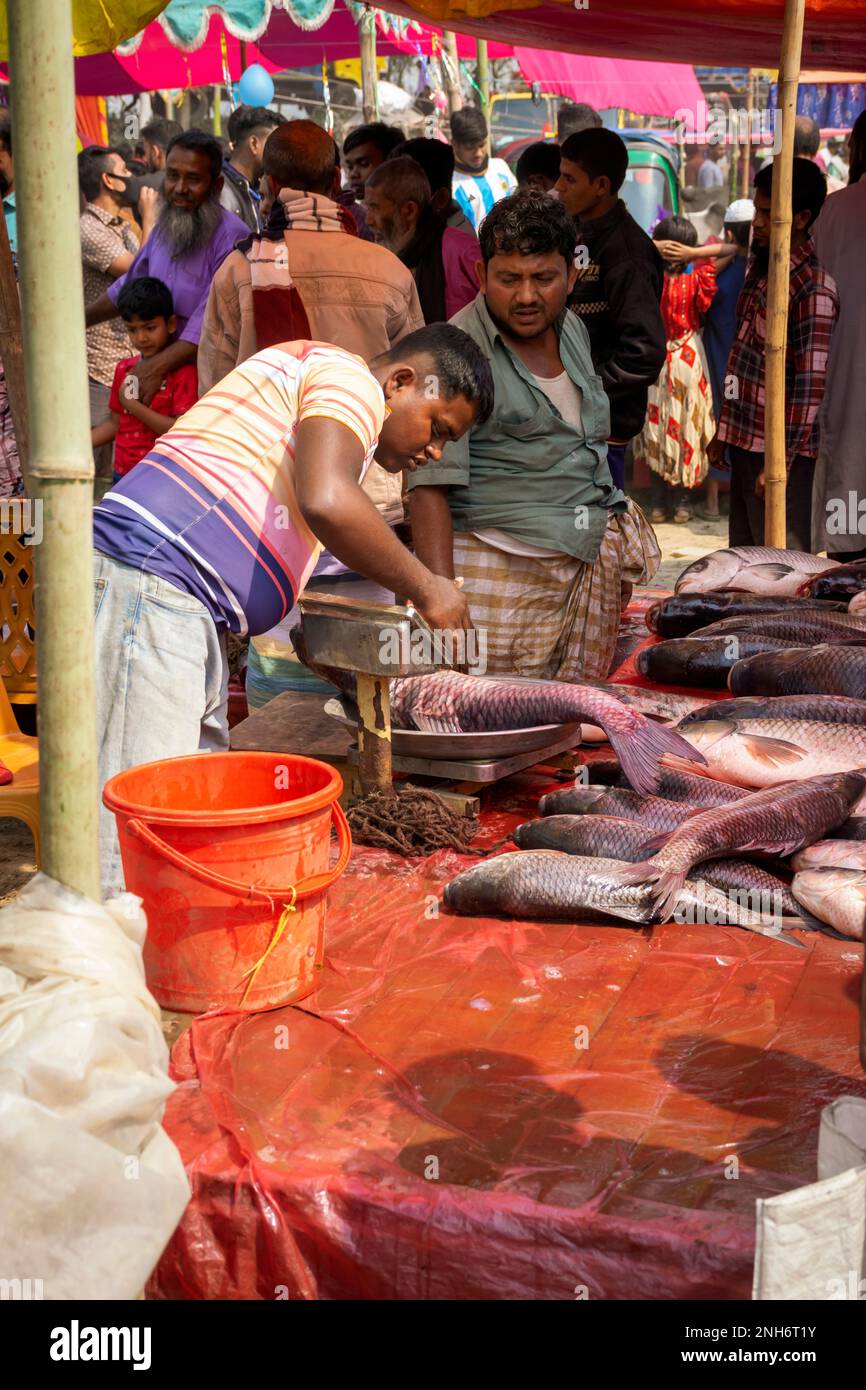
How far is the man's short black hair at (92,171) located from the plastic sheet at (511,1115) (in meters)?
7.30

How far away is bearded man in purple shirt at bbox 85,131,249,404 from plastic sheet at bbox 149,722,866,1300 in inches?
158

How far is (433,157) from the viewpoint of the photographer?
709 centimetres

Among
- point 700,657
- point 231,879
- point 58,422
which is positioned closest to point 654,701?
point 700,657

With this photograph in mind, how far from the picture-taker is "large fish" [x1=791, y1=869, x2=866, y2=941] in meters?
2.98

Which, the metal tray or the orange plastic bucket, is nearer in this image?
the orange plastic bucket

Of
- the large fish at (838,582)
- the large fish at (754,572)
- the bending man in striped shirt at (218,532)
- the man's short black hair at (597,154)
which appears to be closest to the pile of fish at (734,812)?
the large fish at (838,582)

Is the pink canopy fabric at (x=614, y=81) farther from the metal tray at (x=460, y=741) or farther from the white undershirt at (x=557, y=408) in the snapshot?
the metal tray at (x=460, y=741)

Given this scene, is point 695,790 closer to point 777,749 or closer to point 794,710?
point 777,749

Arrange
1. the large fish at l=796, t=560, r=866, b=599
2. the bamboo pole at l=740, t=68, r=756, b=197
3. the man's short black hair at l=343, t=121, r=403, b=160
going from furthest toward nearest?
the bamboo pole at l=740, t=68, r=756, b=197 → the man's short black hair at l=343, t=121, r=403, b=160 → the large fish at l=796, t=560, r=866, b=599

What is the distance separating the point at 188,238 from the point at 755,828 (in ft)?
14.4

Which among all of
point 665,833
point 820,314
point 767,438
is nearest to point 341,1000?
point 665,833

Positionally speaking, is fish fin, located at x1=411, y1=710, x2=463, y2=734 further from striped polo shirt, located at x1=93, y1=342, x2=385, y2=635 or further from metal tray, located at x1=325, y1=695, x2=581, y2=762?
striped polo shirt, located at x1=93, y1=342, x2=385, y2=635

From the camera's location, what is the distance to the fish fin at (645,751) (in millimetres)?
3650

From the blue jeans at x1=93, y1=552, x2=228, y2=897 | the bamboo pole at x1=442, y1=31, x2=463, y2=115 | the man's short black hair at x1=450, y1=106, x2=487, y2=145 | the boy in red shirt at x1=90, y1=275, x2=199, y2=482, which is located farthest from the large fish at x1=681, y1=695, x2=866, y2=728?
the bamboo pole at x1=442, y1=31, x2=463, y2=115
